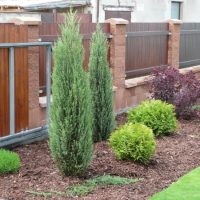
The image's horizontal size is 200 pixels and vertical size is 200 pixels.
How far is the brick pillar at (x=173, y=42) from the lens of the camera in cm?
1464

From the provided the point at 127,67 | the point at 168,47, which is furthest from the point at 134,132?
the point at 168,47

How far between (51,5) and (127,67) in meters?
6.67

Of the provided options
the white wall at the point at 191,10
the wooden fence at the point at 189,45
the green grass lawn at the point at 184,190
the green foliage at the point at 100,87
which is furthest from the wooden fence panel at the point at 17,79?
the white wall at the point at 191,10

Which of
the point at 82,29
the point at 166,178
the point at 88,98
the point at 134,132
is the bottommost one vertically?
the point at 166,178

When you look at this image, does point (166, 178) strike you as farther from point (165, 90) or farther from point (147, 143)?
point (165, 90)

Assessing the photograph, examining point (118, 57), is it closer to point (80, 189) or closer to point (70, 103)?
point (70, 103)

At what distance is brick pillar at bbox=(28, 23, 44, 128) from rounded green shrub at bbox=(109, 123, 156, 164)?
2095mm

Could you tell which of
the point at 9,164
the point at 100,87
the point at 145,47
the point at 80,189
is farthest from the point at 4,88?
the point at 145,47

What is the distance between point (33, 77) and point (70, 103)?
2.72m

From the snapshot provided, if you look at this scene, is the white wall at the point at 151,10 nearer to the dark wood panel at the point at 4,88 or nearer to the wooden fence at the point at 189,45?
the wooden fence at the point at 189,45

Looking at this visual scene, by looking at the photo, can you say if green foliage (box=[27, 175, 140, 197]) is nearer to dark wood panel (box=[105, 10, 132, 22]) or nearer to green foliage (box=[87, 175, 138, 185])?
green foliage (box=[87, 175, 138, 185])

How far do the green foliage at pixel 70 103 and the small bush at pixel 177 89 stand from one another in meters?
4.62

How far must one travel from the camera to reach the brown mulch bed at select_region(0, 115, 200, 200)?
606 centimetres

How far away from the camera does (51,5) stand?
1859cm
